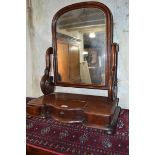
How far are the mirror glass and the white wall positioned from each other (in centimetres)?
14

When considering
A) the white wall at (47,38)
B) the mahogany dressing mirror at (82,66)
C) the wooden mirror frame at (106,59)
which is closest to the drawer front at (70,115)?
the mahogany dressing mirror at (82,66)

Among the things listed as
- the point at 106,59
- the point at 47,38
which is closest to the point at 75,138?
the point at 106,59

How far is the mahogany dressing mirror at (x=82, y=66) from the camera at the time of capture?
4.18 ft

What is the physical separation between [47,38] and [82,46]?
19.8 inches

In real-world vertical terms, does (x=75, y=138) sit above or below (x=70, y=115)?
below

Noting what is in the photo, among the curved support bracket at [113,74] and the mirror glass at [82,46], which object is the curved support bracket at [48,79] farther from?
the curved support bracket at [113,74]

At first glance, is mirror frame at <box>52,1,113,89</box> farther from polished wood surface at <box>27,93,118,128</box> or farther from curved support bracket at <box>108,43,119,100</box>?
polished wood surface at <box>27,93,118,128</box>

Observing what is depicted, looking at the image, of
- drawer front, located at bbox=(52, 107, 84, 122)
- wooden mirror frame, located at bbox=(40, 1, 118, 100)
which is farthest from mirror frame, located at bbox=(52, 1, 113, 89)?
drawer front, located at bbox=(52, 107, 84, 122)

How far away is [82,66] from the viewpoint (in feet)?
5.41

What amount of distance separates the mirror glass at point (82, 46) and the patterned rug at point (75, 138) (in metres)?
0.50

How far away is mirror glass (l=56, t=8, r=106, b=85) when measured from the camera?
1552mm

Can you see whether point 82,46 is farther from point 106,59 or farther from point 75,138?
point 75,138

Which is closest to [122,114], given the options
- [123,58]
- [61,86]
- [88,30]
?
[123,58]
